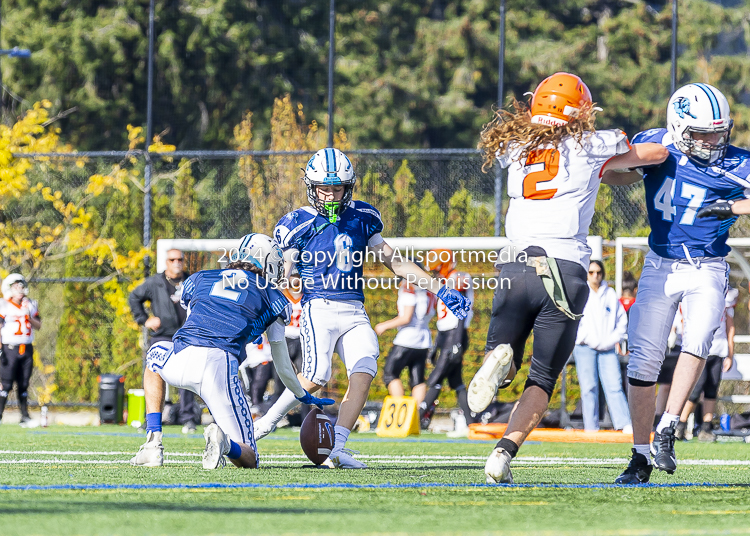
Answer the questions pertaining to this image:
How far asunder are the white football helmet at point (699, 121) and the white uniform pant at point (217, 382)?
2540 millimetres

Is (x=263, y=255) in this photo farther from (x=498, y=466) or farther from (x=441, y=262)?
(x=441, y=262)

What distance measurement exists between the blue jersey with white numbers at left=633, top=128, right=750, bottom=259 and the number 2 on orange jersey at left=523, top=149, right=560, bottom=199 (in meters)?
0.67

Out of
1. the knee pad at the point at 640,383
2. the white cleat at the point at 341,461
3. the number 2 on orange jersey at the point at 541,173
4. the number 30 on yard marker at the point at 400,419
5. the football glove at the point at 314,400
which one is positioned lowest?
the number 30 on yard marker at the point at 400,419

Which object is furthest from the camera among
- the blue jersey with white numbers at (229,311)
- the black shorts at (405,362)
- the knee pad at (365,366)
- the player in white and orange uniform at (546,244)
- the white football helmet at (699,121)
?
the black shorts at (405,362)

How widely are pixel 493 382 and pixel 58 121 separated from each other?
70.4 feet

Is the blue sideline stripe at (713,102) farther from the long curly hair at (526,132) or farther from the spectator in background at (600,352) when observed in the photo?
the spectator in background at (600,352)

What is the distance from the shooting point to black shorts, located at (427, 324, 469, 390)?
482 inches

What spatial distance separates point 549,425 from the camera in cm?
1261

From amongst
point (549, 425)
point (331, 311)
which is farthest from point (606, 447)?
point (331, 311)

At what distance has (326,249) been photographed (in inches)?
275

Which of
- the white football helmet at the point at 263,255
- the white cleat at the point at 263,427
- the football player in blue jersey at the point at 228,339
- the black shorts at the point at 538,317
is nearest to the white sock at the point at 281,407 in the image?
the white cleat at the point at 263,427

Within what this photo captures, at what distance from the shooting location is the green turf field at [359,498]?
3.89 metres

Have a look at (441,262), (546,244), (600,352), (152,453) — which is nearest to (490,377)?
(546,244)

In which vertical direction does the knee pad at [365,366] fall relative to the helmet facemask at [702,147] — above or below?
below
